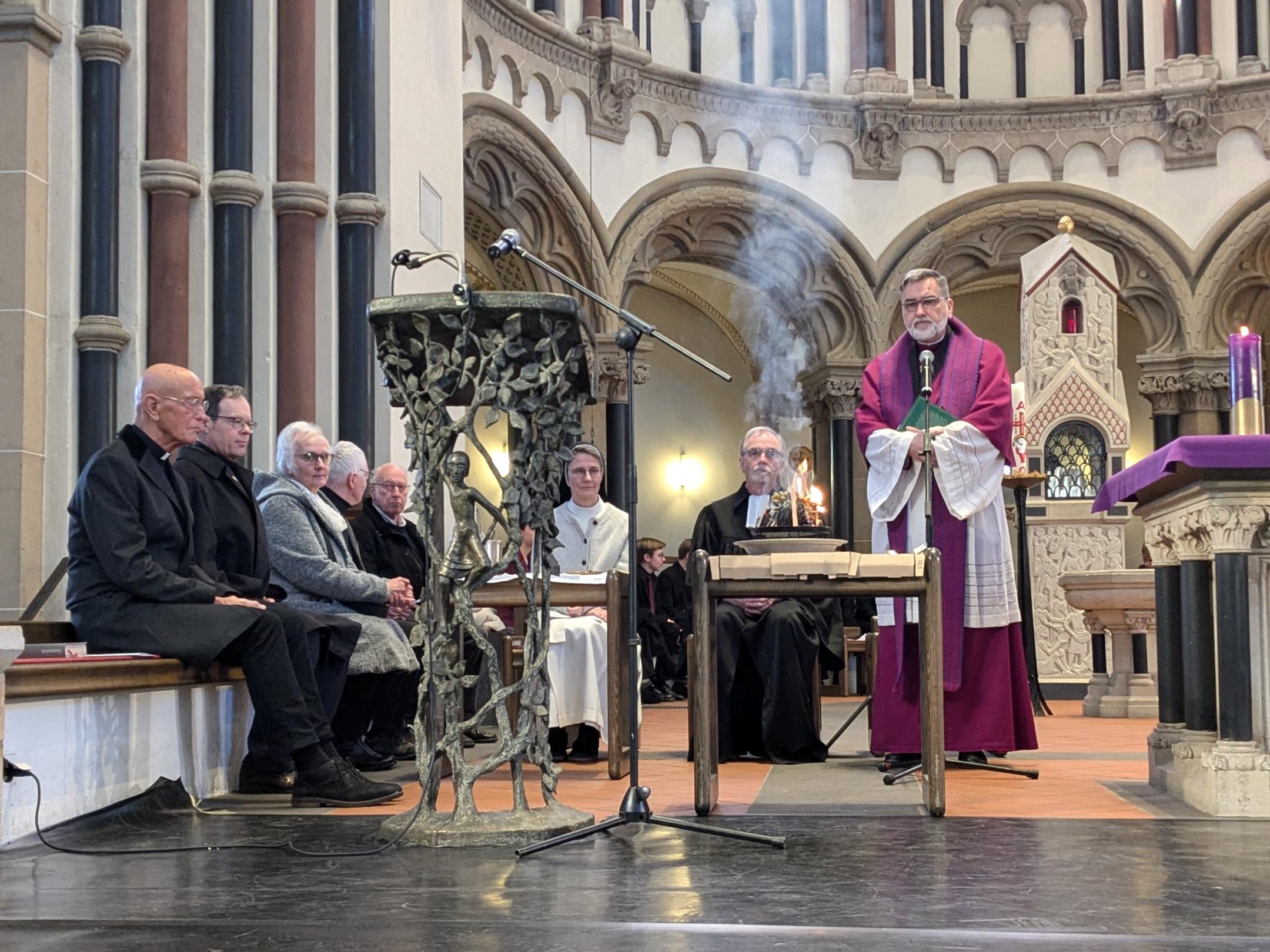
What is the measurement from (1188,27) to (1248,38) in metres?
0.53

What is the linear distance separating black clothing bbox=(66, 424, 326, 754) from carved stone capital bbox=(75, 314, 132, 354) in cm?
174

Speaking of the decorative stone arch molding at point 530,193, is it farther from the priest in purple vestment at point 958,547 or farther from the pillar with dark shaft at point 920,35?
the priest in purple vestment at point 958,547

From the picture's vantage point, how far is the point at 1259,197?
46.5 ft

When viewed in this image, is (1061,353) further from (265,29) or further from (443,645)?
(443,645)

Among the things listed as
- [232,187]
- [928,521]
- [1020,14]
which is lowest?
[928,521]

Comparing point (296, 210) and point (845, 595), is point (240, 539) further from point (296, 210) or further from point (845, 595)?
point (296, 210)

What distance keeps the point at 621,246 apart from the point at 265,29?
626cm

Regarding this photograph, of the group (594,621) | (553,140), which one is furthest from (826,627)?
(553,140)

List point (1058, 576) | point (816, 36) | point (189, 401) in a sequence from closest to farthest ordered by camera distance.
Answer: point (189, 401) → point (1058, 576) → point (816, 36)

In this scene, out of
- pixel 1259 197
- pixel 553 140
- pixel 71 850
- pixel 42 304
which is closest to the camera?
pixel 71 850

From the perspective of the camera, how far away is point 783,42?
14711mm

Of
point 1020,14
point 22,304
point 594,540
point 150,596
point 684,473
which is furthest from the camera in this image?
point 684,473

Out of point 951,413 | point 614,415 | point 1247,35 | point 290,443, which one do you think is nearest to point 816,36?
point 1247,35

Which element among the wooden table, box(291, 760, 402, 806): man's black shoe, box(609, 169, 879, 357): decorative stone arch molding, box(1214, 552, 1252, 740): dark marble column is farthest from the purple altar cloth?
box(609, 169, 879, 357): decorative stone arch molding
